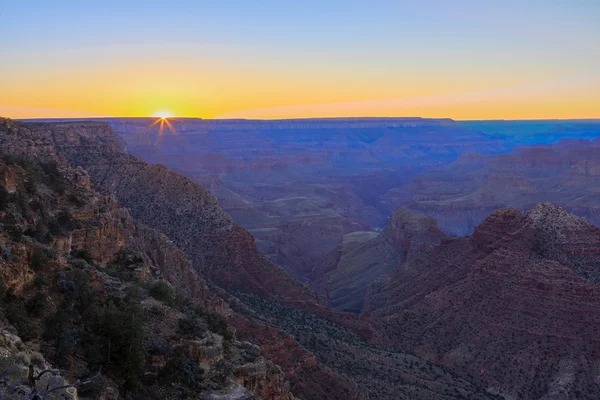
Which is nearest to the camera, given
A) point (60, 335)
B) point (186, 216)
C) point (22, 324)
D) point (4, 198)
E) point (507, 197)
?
point (22, 324)

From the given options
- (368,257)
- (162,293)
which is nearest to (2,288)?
(162,293)

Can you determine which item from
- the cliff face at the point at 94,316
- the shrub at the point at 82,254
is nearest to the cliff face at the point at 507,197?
the cliff face at the point at 94,316

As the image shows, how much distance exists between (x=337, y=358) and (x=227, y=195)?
122 metres

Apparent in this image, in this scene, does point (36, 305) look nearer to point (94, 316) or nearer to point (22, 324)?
point (22, 324)

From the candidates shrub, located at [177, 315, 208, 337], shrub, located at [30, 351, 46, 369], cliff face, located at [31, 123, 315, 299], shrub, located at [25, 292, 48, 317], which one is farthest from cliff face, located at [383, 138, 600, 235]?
shrub, located at [30, 351, 46, 369]

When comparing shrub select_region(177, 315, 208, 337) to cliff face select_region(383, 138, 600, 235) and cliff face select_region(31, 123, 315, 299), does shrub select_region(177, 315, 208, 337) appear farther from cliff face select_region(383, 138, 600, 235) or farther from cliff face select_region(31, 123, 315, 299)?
cliff face select_region(383, 138, 600, 235)

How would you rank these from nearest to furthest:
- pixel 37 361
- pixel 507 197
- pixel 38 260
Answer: pixel 37 361
pixel 38 260
pixel 507 197

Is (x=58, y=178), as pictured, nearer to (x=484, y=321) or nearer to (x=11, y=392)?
(x=11, y=392)

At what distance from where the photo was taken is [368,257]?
99688mm

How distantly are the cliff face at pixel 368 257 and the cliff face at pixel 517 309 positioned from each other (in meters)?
16.1

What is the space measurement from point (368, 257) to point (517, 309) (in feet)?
156

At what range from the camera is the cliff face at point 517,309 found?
155ft

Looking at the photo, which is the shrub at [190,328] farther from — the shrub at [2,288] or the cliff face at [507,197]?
the cliff face at [507,197]

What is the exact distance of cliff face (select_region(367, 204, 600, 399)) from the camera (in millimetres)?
47156
